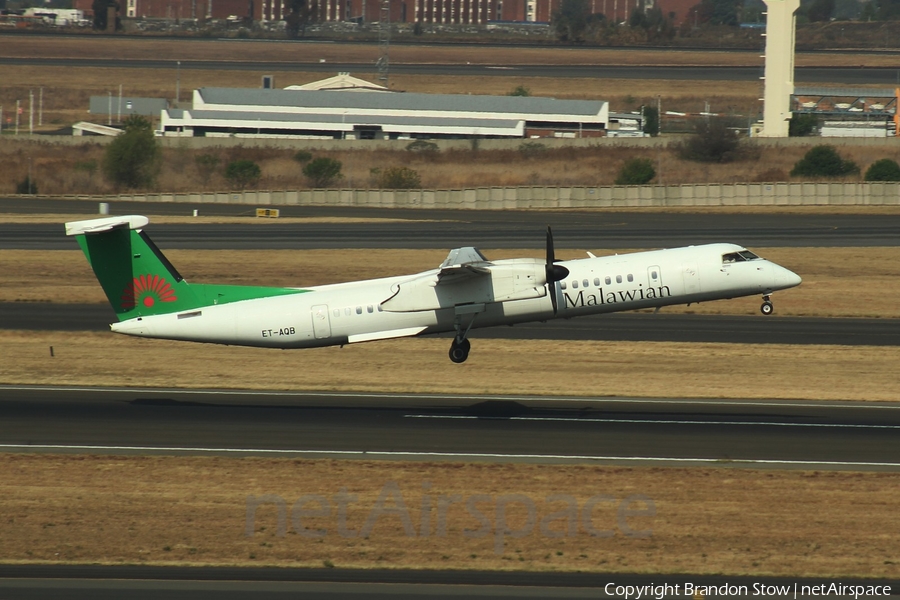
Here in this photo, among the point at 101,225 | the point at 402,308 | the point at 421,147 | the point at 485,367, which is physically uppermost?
the point at 421,147

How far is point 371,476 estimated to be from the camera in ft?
82.5

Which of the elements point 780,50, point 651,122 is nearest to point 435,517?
point 780,50

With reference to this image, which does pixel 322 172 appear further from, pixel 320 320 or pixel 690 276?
pixel 690 276

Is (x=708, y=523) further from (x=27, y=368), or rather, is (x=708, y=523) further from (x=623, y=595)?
(x=27, y=368)

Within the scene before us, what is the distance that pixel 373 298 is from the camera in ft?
105

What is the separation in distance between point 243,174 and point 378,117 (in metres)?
28.1

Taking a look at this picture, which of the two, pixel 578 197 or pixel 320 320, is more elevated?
pixel 578 197

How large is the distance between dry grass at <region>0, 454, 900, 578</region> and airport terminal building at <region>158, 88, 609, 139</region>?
99.1 meters

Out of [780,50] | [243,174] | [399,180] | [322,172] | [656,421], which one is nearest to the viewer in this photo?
[656,421]

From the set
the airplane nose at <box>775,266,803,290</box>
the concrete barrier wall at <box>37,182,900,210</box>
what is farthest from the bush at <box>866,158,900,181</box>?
the airplane nose at <box>775,266,803,290</box>

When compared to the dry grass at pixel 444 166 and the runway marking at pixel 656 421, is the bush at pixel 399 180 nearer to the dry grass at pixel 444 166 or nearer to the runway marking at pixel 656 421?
the dry grass at pixel 444 166

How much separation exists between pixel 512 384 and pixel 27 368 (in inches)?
677

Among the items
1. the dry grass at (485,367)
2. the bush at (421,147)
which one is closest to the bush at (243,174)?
the bush at (421,147)

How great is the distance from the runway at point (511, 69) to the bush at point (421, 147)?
193ft
